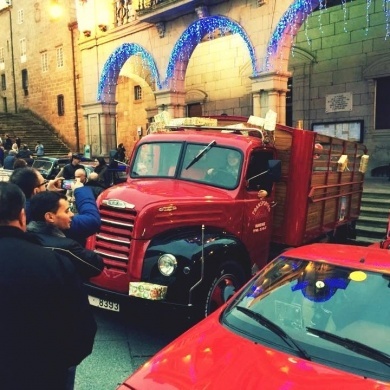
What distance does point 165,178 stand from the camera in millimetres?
5891

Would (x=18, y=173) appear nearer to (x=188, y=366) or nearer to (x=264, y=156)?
(x=188, y=366)

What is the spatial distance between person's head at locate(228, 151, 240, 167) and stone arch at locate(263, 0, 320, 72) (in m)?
7.13

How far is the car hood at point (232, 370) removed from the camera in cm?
225

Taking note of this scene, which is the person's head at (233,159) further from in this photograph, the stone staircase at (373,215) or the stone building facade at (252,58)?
the stone building facade at (252,58)

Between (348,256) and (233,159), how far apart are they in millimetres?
2745

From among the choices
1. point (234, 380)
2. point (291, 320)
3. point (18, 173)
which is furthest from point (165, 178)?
point (234, 380)

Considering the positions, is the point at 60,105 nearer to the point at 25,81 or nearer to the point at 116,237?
the point at 25,81

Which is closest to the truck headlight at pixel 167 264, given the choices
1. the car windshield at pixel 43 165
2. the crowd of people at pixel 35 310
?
the crowd of people at pixel 35 310

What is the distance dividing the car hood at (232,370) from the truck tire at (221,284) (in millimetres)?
1556

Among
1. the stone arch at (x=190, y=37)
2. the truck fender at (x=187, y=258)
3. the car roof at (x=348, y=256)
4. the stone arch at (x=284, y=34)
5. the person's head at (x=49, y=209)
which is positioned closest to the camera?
the person's head at (x=49, y=209)

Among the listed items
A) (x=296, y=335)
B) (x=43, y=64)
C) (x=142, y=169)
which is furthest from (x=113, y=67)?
(x=296, y=335)

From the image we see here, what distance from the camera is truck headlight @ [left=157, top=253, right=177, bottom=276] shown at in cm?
445

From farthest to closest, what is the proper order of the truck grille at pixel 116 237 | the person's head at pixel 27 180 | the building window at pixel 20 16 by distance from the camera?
the building window at pixel 20 16, the truck grille at pixel 116 237, the person's head at pixel 27 180

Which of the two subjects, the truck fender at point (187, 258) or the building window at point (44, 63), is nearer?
the truck fender at point (187, 258)
